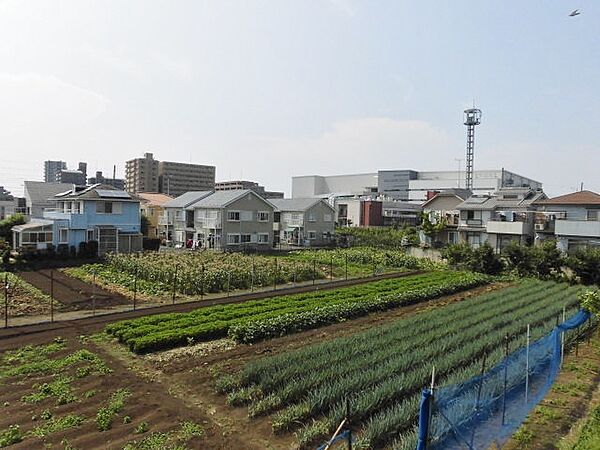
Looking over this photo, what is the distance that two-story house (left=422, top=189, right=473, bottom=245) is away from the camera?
3931cm

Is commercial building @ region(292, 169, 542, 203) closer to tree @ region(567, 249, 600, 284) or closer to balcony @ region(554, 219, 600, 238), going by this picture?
balcony @ region(554, 219, 600, 238)

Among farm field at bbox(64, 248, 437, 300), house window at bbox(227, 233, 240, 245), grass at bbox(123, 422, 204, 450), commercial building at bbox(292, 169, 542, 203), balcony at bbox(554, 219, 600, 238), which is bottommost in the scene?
grass at bbox(123, 422, 204, 450)

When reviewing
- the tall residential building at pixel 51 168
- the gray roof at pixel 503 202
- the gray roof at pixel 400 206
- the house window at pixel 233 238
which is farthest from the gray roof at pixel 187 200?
the tall residential building at pixel 51 168

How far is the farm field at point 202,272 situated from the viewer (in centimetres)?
2175

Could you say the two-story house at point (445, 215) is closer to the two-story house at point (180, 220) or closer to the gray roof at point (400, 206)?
the gray roof at point (400, 206)

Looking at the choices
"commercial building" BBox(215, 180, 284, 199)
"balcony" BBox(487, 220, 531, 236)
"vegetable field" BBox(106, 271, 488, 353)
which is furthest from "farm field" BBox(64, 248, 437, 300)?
"commercial building" BBox(215, 180, 284, 199)

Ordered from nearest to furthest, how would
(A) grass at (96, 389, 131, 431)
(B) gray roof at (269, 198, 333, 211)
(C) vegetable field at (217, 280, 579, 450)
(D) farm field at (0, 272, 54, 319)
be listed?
(C) vegetable field at (217, 280, 579, 450) → (A) grass at (96, 389, 131, 431) → (D) farm field at (0, 272, 54, 319) → (B) gray roof at (269, 198, 333, 211)

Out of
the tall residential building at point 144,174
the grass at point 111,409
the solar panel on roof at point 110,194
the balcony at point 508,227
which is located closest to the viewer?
the grass at point 111,409

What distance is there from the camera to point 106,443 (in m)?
7.39

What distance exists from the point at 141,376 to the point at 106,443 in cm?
322

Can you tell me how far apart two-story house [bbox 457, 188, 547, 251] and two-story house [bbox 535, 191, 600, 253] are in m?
1.31

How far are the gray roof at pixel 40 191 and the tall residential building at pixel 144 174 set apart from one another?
71.9m

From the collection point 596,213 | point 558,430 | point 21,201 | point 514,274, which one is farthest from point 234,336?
point 21,201

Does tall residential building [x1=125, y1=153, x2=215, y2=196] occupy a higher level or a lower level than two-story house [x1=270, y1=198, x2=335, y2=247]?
higher
